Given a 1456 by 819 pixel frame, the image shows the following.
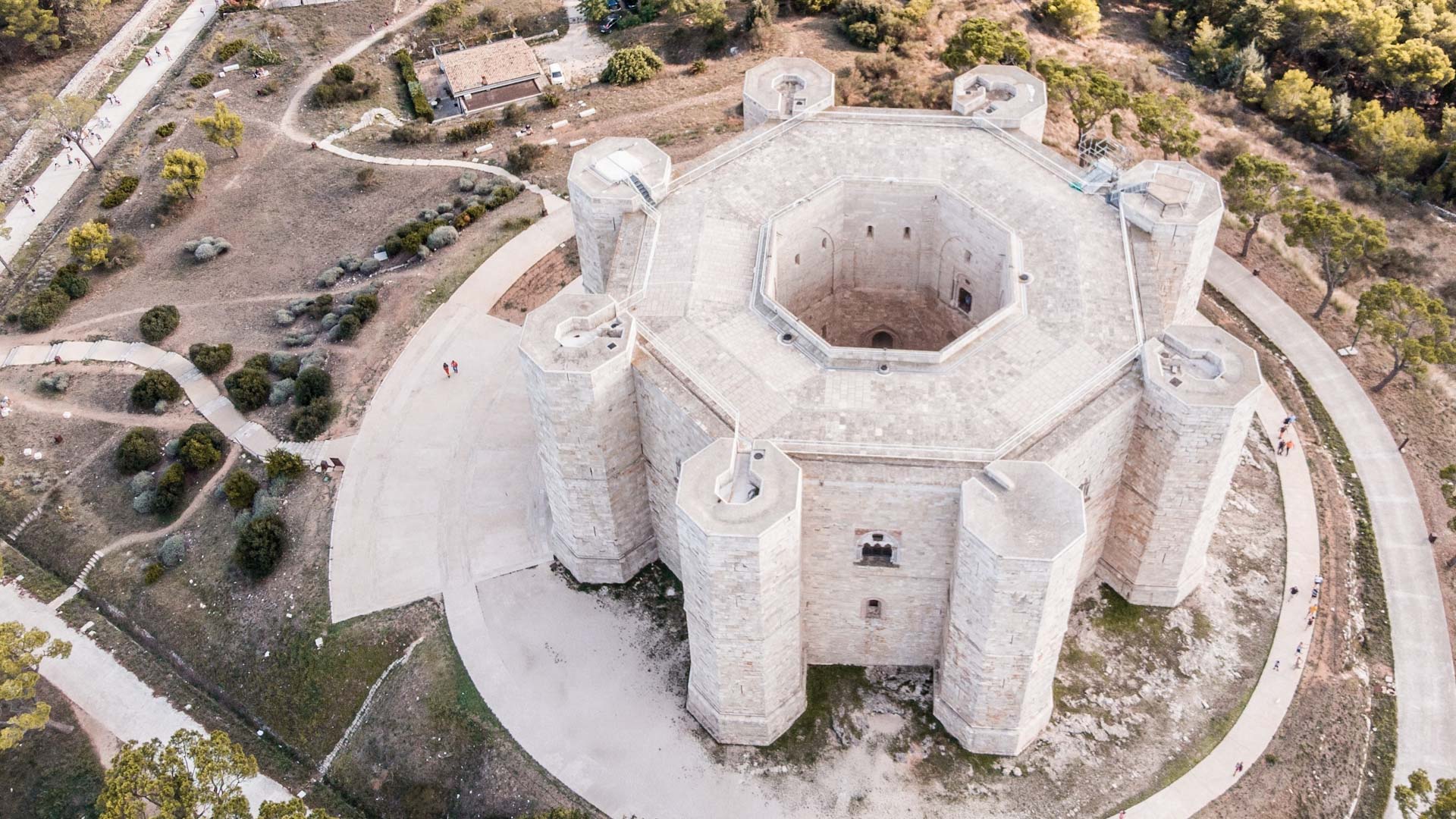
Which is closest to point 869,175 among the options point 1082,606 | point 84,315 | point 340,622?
point 1082,606

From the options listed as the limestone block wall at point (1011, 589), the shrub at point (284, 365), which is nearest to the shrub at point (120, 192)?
the shrub at point (284, 365)

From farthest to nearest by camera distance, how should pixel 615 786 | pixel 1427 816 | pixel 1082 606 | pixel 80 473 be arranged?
pixel 80 473 → pixel 1082 606 → pixel 615 786 → pixel 1427 816

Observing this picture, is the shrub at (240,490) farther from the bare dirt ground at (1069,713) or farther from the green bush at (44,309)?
the green bush at (44,309)

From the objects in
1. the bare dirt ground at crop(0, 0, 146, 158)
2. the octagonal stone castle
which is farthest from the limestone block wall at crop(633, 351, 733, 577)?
the bare dirt ground at crop(0, 0, 146, 158)

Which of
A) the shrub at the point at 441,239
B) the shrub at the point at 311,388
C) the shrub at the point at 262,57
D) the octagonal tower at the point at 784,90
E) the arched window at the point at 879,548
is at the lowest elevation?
the shrub at the point at 311,388

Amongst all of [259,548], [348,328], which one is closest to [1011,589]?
[259,548]

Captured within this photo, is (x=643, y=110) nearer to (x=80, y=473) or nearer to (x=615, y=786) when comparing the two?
(x=80, y=473)

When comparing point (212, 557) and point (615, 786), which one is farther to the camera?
Answer: point (212, 557)
